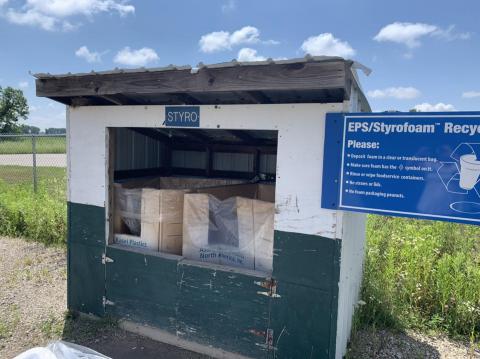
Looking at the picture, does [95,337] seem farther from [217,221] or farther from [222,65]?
[222,65]

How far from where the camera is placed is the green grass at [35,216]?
23.9 feet

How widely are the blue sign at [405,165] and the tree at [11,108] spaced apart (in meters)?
33.2

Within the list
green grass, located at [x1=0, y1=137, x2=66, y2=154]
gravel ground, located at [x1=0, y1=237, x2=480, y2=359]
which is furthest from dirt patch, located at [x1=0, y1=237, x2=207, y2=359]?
green grass, located at [x1=0, y1=137, x2=66, y2=154]

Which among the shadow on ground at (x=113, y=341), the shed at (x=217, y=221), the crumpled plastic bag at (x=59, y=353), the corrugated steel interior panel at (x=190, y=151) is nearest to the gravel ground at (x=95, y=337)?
the shadow on ground at (x=113, y=341)

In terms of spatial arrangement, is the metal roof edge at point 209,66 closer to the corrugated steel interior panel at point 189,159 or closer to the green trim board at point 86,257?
the green trim board at point 86,257

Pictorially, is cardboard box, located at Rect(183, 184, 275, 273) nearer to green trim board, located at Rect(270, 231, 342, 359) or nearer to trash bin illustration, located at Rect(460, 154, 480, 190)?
green trim board, located at Rect(270, 231, 342, 359)

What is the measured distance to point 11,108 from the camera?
1236 inches

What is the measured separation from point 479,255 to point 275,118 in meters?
4.09

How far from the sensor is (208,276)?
3570 mm

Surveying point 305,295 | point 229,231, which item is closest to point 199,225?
point 229,231

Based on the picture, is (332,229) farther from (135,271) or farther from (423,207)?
(135,271)

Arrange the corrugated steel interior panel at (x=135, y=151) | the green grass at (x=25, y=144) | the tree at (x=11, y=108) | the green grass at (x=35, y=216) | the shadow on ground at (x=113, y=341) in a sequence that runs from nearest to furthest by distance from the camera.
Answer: the shadow on ground at (x=113, y=341), the corrugated steel interior panel at (x=135, y=151), the green grass at (x=35, y=216), the green grass at (x=25, y=144), the tree at (x=11, y=108)

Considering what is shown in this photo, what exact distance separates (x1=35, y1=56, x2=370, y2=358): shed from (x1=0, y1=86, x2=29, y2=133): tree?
101ft

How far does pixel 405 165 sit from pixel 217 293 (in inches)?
76.4
